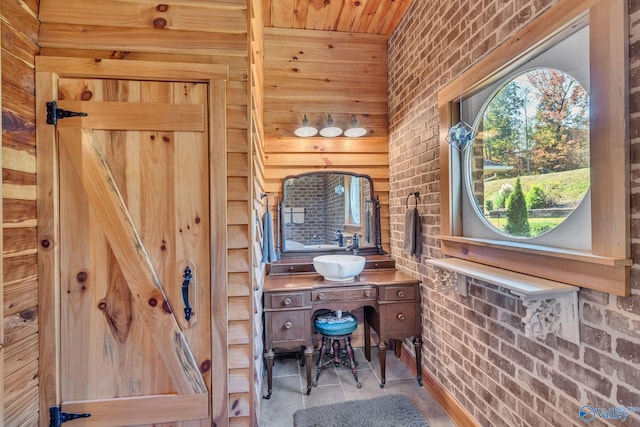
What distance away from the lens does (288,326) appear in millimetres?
2236

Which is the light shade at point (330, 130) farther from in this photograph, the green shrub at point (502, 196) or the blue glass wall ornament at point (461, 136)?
the green shrub at point (502, 196)

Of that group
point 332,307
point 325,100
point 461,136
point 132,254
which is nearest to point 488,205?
point 461,136

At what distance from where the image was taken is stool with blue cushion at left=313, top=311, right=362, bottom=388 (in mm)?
2391

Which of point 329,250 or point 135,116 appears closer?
point 135,116

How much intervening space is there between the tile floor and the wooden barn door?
0.78 metres

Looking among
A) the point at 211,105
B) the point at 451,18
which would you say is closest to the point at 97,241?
the point at 211,105

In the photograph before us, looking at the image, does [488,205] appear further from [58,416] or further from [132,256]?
[58,416]

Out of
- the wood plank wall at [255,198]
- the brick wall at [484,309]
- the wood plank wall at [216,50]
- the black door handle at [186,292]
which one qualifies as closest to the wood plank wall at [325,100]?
the brick wall at [484,309]

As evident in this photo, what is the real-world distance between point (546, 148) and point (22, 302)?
8.10 feet

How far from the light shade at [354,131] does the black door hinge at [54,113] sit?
212 centimetres

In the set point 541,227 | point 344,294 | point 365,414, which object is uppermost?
point 541,227

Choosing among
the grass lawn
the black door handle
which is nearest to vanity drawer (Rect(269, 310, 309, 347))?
the black door handle

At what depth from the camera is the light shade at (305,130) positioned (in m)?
2.81

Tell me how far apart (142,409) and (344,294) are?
1.44 m
